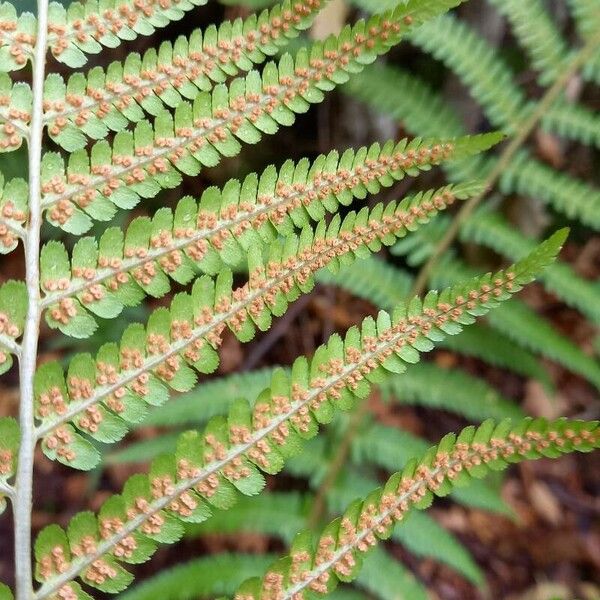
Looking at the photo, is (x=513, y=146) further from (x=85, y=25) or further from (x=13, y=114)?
(x=13, y=114)

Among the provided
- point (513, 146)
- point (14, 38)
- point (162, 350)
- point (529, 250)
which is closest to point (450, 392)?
point (529, 250)

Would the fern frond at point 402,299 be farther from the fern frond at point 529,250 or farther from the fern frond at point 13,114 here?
the fern frond at point 13,114

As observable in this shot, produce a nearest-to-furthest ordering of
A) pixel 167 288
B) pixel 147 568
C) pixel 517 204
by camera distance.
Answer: pixel 167 288 < pixel 147 568 < pixel 517 204

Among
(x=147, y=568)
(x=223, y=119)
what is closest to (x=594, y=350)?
(x=147, y=568)

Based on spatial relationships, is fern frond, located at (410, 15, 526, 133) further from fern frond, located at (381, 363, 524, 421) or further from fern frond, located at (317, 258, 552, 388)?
fern frond, located at (381, 363, 524, 421)

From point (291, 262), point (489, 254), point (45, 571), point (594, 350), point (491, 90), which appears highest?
point (491, 90)

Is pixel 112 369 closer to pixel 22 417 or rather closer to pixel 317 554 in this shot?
pixel 22 417
